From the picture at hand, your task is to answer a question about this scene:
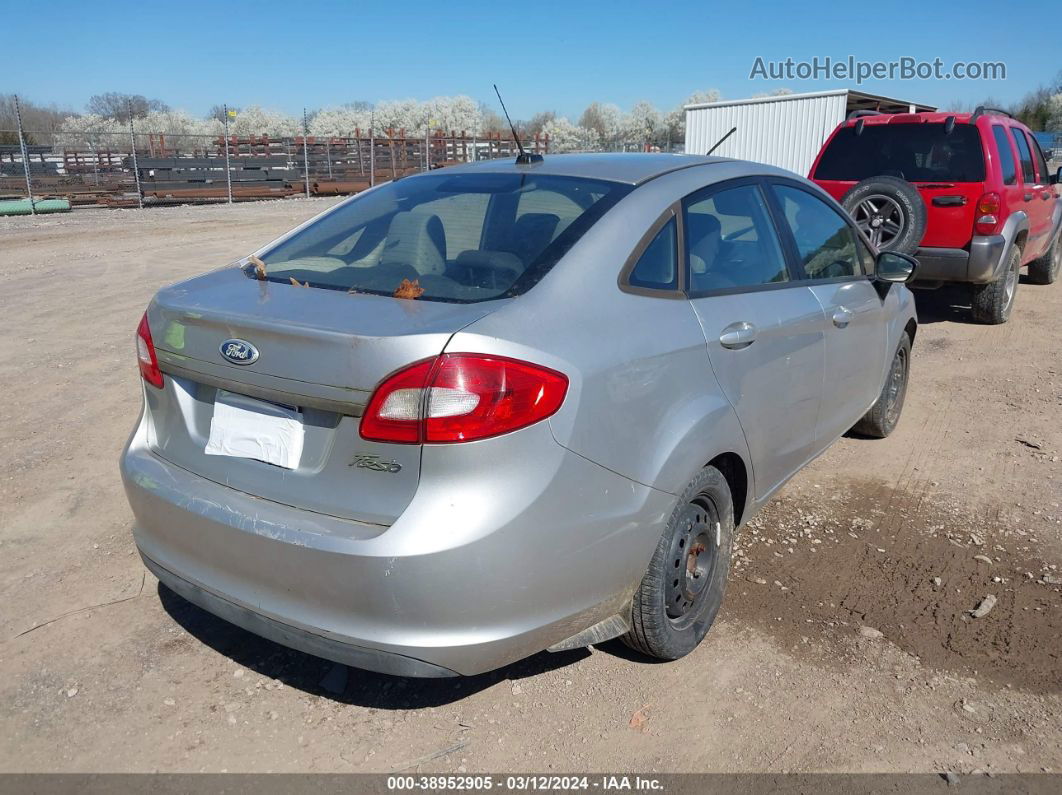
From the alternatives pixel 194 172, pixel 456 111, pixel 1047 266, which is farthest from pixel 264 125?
pixel 1047 266

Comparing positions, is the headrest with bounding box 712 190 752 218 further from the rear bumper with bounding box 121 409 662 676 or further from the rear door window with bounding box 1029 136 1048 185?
the rear door window with bounding box 1029 136 1048 185

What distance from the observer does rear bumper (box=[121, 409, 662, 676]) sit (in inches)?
84.6

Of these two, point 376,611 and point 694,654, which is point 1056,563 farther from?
point 376,611

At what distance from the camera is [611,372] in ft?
7.84

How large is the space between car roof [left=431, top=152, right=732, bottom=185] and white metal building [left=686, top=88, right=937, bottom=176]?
19319mm

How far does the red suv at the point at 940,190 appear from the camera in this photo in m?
7.07

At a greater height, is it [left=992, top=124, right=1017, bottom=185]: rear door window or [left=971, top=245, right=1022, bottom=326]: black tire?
[left=992, top=124, right=1017, bottom=185]: rear door window

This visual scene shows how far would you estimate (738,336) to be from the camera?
2.94m

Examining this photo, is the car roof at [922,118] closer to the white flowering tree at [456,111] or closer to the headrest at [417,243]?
the headrest at [417,243]

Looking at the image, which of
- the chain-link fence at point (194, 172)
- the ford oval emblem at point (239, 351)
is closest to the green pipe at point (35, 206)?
the chain-link fence at point (194, 172)

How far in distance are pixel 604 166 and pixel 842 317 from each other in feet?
4.37

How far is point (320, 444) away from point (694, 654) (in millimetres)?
1580

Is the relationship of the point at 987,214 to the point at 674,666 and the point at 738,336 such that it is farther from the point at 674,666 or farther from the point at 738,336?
the point at 674,666

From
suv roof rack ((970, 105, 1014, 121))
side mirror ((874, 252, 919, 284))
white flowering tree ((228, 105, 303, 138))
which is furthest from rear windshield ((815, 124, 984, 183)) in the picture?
white flowering tree ((228, 105, 303, 138))
